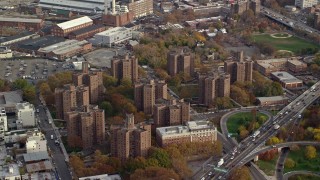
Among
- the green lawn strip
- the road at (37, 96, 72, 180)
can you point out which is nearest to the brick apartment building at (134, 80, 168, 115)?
the road at (37, 96, 72, 180)

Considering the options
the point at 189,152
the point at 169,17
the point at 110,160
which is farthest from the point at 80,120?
the point at 169,17

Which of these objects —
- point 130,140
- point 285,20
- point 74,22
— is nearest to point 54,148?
point 130,140

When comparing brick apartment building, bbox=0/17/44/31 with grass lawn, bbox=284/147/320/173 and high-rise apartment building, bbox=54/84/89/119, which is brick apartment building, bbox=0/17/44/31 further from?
grass lawn, bbox=284/147/320/173

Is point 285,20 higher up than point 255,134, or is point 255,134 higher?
point 285,20

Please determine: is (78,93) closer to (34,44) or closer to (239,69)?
(239,69)

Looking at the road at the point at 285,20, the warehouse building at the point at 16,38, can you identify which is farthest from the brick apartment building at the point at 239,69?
the warehouse building at the point at 16,38

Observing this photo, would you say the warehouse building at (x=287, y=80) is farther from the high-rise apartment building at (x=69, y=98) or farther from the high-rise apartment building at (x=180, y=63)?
the high-rise apartment building at (x=69, y=98)
